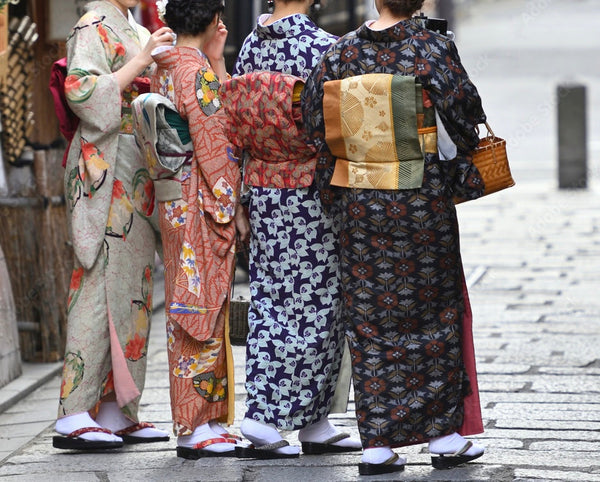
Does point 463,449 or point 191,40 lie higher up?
point 191,40

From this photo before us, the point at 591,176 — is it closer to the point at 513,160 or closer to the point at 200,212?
the point at 513,160

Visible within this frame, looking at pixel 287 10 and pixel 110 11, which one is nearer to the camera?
pixel 287 10

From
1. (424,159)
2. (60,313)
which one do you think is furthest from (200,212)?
(60,313)

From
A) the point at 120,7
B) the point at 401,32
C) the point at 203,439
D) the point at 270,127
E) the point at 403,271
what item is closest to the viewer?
the point at 401,32

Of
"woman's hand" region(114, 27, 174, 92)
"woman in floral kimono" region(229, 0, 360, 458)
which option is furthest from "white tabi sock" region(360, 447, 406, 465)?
"woman's hand" region(114, 27, 174, 92)

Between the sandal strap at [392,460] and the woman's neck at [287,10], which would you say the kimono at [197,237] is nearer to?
the woman's neck at [287,10]

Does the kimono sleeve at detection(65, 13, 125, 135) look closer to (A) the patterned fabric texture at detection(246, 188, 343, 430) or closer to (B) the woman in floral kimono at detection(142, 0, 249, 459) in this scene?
(B) the woman in floral kimono at detection(142, 0, 249, 459)

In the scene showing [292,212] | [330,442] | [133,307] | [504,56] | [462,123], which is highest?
[504,56]

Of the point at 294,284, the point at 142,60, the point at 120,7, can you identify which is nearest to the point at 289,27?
the point at 142,60

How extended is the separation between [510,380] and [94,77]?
247 centimetres

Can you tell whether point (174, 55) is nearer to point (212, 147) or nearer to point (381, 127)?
point (212, 147)

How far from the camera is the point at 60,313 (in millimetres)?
6680

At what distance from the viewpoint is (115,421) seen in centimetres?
510

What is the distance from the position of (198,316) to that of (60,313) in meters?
2.24
